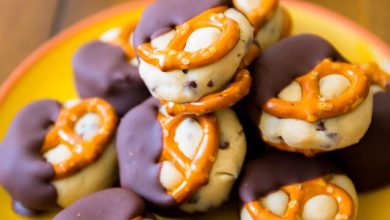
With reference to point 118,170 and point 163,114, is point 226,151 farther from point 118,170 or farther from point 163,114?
point 118,170

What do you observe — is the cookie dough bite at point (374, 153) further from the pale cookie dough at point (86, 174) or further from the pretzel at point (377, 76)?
the pale cookie dough at point (86, 174)

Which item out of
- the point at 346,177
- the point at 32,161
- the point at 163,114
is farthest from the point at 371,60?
the point at 32,161

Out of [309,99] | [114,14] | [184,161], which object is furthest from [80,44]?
[309,99]

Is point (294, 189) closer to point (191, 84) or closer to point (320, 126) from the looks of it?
point (320, 126)

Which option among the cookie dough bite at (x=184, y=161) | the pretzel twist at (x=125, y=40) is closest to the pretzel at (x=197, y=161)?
the cookie dough bite at (x=184, y=161)

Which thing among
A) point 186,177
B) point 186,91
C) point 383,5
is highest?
point 186,91

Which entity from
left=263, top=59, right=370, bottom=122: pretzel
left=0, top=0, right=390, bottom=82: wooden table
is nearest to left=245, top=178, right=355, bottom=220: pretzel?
left=263, top=59, right=370, bottom=122: pretzel
